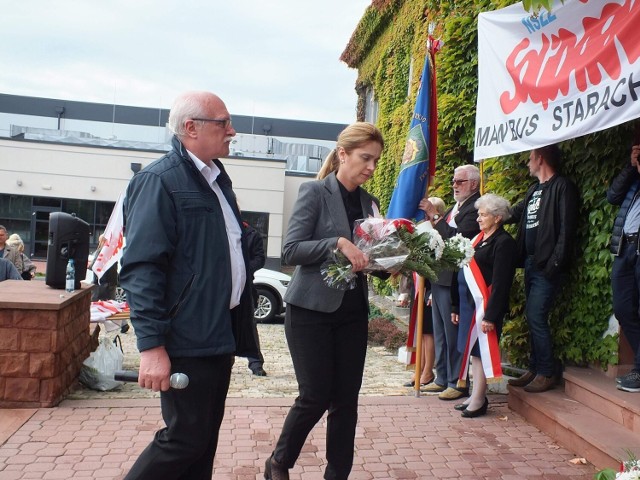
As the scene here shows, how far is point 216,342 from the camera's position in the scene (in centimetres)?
261

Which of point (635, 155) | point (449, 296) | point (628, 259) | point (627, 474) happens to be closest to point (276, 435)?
point (449, 296)

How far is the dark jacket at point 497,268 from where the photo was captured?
17.2ft

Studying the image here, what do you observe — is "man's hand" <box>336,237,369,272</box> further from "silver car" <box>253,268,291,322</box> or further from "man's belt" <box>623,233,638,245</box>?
"silver car" <box>253,268,291,322</box>

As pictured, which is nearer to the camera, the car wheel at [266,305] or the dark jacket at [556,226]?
the dark jacket at [556,226]

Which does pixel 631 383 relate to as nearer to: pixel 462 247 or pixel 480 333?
pixel 480 333

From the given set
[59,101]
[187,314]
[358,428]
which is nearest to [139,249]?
[187,314]

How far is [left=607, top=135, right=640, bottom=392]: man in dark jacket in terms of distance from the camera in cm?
469

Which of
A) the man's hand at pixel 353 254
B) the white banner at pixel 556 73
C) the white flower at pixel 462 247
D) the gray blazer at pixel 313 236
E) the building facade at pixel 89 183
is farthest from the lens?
the building facade at pixel 89 183

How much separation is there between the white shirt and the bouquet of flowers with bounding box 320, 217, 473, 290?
1.86ft

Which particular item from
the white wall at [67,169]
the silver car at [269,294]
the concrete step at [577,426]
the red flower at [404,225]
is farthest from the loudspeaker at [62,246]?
the white wall at [67,169]

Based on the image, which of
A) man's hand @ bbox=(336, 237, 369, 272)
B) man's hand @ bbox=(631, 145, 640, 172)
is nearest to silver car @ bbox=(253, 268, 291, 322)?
man's hand @ bbox=(631, 145, 640, 172)

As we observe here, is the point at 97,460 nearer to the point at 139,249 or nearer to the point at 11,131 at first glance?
the point at 139,249

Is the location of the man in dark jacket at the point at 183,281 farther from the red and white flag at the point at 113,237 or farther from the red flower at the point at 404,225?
the red and white flag at the point at 113,237

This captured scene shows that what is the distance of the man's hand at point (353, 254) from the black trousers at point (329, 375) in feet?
1.08
